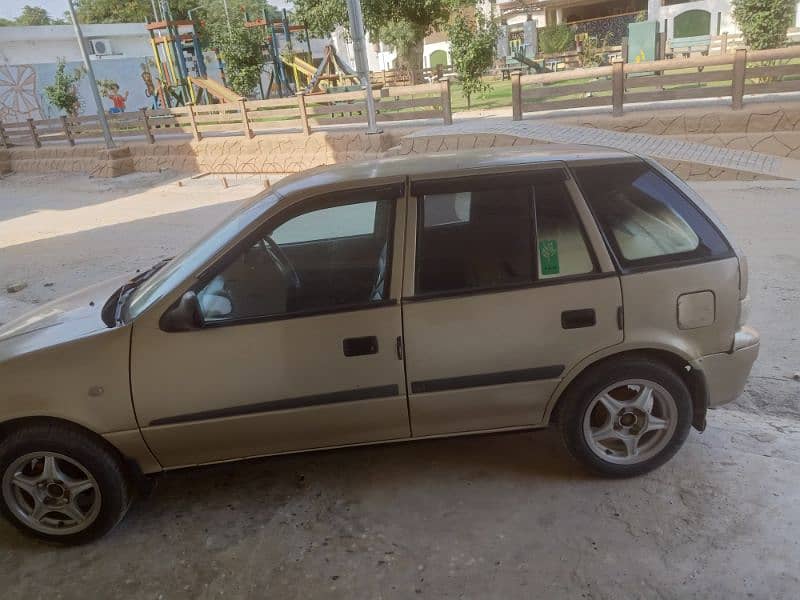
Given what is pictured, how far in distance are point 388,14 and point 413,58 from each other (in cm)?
529

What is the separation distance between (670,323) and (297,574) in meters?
1.96

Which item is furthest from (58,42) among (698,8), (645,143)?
(645,143)

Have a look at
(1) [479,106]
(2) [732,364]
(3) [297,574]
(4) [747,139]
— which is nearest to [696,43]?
(1) [479,106]

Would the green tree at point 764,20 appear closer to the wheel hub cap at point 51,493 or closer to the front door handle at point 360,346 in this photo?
the front door handle at point 360,346

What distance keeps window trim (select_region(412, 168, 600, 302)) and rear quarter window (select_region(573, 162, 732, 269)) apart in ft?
0.29

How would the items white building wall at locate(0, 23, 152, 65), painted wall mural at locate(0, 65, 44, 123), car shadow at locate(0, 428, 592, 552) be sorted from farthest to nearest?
1. white building wall at locate(0, 23, 152, 65)
2. painted wall mural at locate(0, 65, 44, 123)
3. car shadow at locate(0, 428, 592, 552)

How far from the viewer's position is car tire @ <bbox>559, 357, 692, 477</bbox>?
2.77 m

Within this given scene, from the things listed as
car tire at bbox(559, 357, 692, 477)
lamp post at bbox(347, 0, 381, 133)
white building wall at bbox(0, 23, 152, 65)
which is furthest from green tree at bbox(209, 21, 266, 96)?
car tire at bbox(559, 357, 692, 477)

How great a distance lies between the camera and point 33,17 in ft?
198

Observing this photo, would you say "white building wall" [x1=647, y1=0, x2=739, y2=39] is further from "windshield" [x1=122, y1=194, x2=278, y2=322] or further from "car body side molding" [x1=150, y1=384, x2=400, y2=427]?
"car body side molding" [x1=150, y1=384, x2=400, y2=427]

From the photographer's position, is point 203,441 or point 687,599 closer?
point 687,599

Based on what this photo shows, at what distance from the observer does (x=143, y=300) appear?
2883 mm

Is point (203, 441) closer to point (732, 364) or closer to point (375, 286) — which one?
point (375, 286)

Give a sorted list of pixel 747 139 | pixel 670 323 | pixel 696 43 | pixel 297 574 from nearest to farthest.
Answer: pixel 297 574
pixel 670 323
pixel 747 139
pixel 696 43
